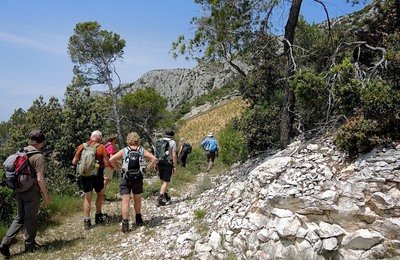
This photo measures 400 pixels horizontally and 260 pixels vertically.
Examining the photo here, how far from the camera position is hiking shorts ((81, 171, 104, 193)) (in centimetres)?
629

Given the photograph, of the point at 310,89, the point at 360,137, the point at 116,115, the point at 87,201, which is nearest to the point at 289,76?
the point at 310,89

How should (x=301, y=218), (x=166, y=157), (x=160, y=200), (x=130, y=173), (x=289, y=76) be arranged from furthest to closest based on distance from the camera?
(x=160, y=200), (x=289, y=76), (x=166, y=157), (x=130, y=173), (x=301, y=218)

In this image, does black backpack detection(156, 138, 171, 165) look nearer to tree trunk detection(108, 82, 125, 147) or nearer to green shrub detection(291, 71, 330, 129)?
green shrub detection(291, 71, 330, 129)

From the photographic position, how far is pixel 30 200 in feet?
17.0

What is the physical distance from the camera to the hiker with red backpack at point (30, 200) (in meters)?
5.09

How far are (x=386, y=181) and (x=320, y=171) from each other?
3.08 feet

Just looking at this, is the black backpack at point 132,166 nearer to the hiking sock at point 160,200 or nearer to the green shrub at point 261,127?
the hiking sock at point 160,200

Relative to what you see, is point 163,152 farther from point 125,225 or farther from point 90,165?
point 125,225

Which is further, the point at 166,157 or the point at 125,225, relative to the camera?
the point at 166,157

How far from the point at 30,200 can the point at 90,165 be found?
123 centimetres

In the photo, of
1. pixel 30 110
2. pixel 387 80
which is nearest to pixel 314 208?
pixel 387 80

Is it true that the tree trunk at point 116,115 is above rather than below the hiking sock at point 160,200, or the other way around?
above

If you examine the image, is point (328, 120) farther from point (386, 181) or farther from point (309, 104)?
point (386, 181)

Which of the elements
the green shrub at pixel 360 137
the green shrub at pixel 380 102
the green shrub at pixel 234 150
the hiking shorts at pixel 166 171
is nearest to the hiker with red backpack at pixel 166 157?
the hiking shorts at pixel 166 171
